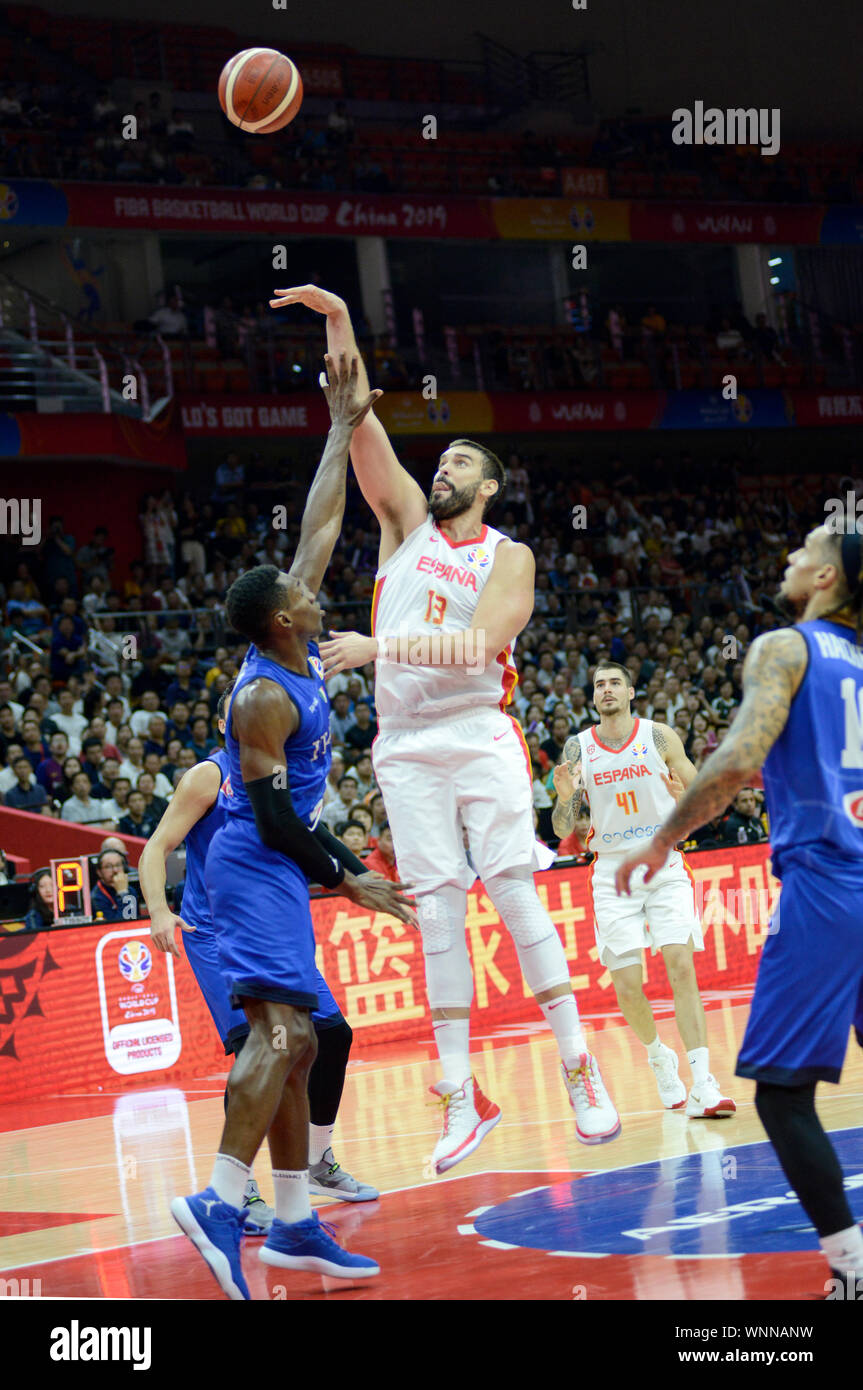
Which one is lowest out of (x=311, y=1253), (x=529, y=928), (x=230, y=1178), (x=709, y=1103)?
(x=709, y=1103)

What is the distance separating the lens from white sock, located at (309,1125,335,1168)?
20.7 feet

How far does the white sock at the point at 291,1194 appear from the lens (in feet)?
16.6

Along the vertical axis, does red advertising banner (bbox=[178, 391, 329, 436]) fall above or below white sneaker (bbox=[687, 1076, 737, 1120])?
above

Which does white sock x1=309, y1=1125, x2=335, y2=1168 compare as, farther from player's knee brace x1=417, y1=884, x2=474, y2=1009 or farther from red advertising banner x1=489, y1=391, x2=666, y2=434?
red advertising banner x1=489, y1=391, x2=666, y2=434

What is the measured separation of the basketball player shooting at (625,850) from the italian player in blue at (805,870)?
13.0 feet

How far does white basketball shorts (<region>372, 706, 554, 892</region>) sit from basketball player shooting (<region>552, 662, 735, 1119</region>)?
268cm

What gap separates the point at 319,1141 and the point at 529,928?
149 cm

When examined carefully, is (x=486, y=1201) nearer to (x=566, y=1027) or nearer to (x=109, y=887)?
(x=566, y=1027)

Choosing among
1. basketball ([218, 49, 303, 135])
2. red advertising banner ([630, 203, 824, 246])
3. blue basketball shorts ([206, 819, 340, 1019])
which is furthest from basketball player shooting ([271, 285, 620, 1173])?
red advertising banner ([630, 203, 824, 246])

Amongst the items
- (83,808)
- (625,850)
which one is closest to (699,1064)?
(625,850)

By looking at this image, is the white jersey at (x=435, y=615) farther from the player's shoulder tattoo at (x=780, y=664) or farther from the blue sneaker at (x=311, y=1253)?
the blue sneaker at (x=311, y=1253)

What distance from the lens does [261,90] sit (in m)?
7.52

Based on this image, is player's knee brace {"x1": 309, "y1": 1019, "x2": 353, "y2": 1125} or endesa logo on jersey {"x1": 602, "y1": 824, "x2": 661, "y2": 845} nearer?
player's knee brace {"x1": 309, "y1": 1019, "x2": 353, "y2": 1125}
